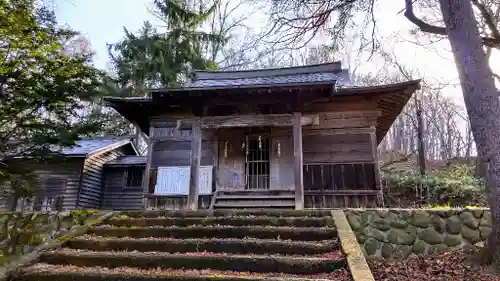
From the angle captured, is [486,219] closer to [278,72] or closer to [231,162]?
[231,162]

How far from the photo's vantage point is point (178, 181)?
1049 cm

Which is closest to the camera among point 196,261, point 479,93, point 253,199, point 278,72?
point 196,261

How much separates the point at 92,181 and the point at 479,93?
15.7 metres

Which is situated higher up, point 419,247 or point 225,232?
point 225,232

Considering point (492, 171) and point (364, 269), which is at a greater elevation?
point (492, 171)

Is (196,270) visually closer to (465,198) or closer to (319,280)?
(319,280)

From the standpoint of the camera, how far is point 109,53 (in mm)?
21281

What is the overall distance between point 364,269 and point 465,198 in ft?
37.3

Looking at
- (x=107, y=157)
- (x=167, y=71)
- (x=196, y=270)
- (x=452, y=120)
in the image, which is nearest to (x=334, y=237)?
(x=196, y=270)

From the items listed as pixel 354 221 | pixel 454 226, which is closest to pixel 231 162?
pixel 354 221

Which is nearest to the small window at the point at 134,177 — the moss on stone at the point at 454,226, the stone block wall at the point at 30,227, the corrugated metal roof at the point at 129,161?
the corrugated metal roof at the point at 129,161

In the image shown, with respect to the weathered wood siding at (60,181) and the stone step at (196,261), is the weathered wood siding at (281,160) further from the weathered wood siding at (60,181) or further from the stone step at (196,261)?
the weathered wood siding at (60,181)

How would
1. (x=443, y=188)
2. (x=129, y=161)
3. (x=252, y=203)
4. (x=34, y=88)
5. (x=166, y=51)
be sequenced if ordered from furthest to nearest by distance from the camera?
(x=166, y=51)
(x=129, y=161)
(x=443, y=188)
(x=252, y=203)
(x=34, y=88)

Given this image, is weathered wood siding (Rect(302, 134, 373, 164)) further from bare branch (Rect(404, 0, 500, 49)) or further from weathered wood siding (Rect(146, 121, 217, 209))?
bare branch (Rect(404, 0, 500, 49))
